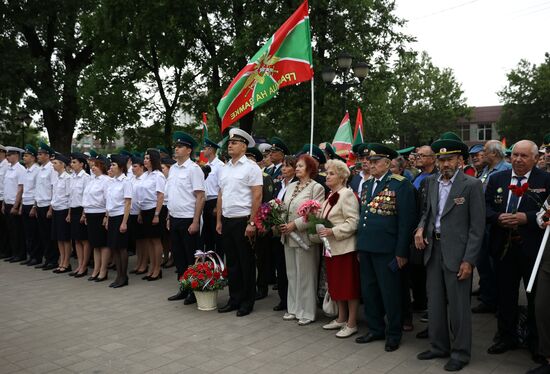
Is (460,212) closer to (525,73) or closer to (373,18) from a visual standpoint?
(373,18)

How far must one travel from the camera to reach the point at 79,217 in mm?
9180

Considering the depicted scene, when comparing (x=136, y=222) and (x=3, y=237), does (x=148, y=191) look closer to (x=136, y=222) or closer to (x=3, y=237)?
(x=136, y=222)

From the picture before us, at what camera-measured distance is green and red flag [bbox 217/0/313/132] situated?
687cm

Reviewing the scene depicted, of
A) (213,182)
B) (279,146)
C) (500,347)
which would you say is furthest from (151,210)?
(500,347)

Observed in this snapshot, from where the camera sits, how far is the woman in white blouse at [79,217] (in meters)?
9.15

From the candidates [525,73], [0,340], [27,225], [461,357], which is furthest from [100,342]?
[525,73]

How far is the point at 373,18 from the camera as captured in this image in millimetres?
21281

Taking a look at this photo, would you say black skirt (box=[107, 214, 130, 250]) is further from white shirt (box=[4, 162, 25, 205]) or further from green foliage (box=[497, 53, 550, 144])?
green foliage (box=[497, 53, 550, 144])

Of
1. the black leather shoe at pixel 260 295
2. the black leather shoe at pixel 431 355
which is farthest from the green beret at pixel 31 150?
the black leather shoe at pixel 431 355

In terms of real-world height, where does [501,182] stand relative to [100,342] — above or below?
above

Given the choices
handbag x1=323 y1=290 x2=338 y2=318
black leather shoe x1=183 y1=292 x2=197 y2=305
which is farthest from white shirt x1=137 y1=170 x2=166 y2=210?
handbag x1=323 y1=290 x2=338 y2=318

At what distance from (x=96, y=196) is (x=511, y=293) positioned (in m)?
6.73

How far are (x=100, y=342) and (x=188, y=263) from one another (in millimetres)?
2176

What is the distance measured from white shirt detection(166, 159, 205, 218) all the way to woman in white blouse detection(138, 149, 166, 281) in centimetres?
149
